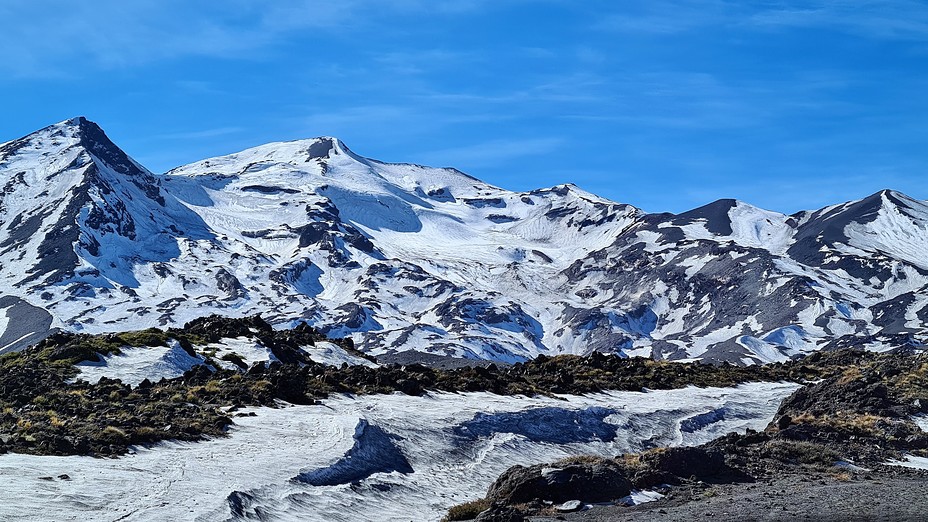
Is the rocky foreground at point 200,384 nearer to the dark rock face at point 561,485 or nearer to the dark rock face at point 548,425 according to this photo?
the dark rock face at point 548,425

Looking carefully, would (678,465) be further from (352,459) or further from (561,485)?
(352,459)

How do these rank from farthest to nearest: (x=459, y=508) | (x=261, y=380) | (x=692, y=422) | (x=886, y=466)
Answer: (x=692, y=422), (x=261, y=380), (x=886, y=466), (x=459, y=508)

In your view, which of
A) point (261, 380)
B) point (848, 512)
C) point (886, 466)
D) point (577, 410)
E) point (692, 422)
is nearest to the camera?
point (848, 512)

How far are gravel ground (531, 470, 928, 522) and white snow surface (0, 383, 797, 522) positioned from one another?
6339 millimetres

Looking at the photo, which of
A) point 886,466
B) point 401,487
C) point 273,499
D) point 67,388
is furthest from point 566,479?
point 67,388

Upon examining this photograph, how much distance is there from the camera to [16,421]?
34219 millimetres

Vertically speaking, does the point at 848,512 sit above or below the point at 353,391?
below

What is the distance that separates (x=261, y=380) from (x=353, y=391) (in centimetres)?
415

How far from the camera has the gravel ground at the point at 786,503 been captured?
27375mm

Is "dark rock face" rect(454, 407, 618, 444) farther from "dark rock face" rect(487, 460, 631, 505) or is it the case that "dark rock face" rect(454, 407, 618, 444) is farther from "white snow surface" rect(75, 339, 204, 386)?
"white snow surface" rect(75, 339, 204, 386)

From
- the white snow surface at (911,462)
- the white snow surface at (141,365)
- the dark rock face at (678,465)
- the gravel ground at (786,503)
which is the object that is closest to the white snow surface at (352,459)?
the dark rock face at (678,465)

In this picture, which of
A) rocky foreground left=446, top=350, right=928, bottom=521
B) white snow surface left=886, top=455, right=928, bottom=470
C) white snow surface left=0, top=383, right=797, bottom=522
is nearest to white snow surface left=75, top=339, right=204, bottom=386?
white snow surface left=0, top=383, right=797, bottom=522

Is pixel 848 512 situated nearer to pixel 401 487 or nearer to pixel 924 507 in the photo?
pixel 924 507

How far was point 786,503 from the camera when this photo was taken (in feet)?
96.1
